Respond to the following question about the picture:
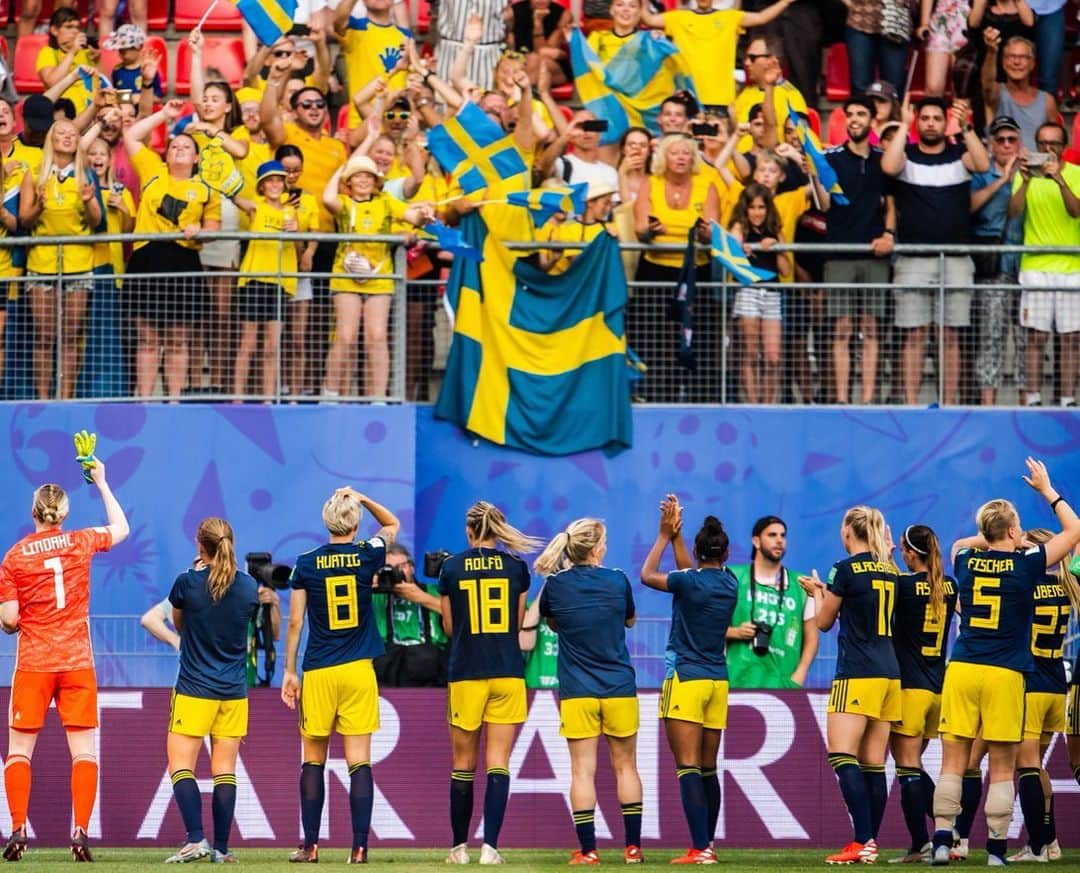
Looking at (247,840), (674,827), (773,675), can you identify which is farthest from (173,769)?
(773,675)

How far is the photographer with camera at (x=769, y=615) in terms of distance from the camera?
13.8 meters

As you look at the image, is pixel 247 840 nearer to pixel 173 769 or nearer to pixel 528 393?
pixel 173 769

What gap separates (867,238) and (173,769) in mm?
7427

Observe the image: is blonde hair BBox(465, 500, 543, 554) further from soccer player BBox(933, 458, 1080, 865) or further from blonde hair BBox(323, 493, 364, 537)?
soccer player BBox(933, 458, 1080, 865)

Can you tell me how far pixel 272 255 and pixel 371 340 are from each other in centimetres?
101

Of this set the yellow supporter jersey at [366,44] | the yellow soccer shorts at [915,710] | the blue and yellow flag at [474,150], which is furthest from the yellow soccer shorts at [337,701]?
the yellow supporter jersey at [366,44]

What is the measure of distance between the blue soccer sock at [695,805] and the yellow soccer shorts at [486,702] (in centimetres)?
104

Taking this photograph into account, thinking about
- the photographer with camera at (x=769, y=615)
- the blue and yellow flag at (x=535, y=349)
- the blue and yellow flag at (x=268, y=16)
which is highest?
the blue and yellow flag at (x=268, y=16)

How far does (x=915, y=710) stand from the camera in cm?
1223

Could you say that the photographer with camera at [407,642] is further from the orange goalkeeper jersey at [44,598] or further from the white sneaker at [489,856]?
the orange goalkeeper jersey at [44,598]

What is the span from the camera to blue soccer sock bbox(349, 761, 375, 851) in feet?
38.2

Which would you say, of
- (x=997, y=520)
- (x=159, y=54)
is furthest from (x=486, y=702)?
(x=159, y=54)

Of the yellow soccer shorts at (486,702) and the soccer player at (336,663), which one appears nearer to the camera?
the soccer player at (336,663)

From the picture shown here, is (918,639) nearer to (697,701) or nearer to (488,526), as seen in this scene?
(697,701)
